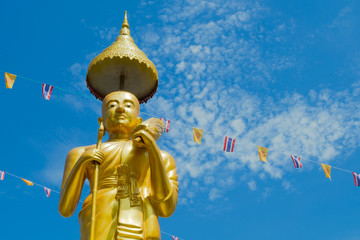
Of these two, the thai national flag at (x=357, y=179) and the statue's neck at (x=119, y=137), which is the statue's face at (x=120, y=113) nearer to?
the statue's neck at (x=119, y=137)

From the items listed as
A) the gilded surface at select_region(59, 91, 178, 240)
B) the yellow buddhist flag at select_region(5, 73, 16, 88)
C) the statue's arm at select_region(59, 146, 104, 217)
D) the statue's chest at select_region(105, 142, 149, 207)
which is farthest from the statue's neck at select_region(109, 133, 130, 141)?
the yellow buddhist flag at select_region(5, 73, 16, 88)

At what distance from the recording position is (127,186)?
5902mm

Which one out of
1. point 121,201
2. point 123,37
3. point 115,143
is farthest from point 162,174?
point 123,37

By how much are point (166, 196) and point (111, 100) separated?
1.88 metres

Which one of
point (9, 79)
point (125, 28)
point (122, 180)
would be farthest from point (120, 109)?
point (9, 79)

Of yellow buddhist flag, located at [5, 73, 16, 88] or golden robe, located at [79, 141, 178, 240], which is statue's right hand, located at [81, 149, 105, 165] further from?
yellow buddhist flag, located at [5, 73, 16, 88]

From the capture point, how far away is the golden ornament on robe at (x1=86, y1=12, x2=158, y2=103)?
7391 millimetres

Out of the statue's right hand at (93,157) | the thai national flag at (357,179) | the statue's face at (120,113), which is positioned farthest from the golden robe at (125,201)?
the thai national flag at (357,179)

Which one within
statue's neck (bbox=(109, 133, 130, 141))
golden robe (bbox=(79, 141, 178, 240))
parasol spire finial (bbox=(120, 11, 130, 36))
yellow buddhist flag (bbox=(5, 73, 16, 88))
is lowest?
golden robe (bbox=(79, 141, 178, 240))

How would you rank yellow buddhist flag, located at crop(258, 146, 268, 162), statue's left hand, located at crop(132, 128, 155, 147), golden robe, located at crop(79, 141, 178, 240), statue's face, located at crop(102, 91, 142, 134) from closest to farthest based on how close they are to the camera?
golden robe, located at crop(79, 141, 178, 240), statue's left hand, located at crop(132, 128, 155, 147), statue's face, located at crop(102, 91, 142, 134), yellow buddhist flag, located at crop(258, 146, 268, 162)

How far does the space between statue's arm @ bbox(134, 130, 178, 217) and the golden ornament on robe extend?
2044mm

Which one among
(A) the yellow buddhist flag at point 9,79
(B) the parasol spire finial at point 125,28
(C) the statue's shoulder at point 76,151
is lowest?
(C) the statue's shoulder at point 76,151

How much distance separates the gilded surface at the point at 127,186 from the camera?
5.56 meters

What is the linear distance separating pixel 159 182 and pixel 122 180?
1.75ft
